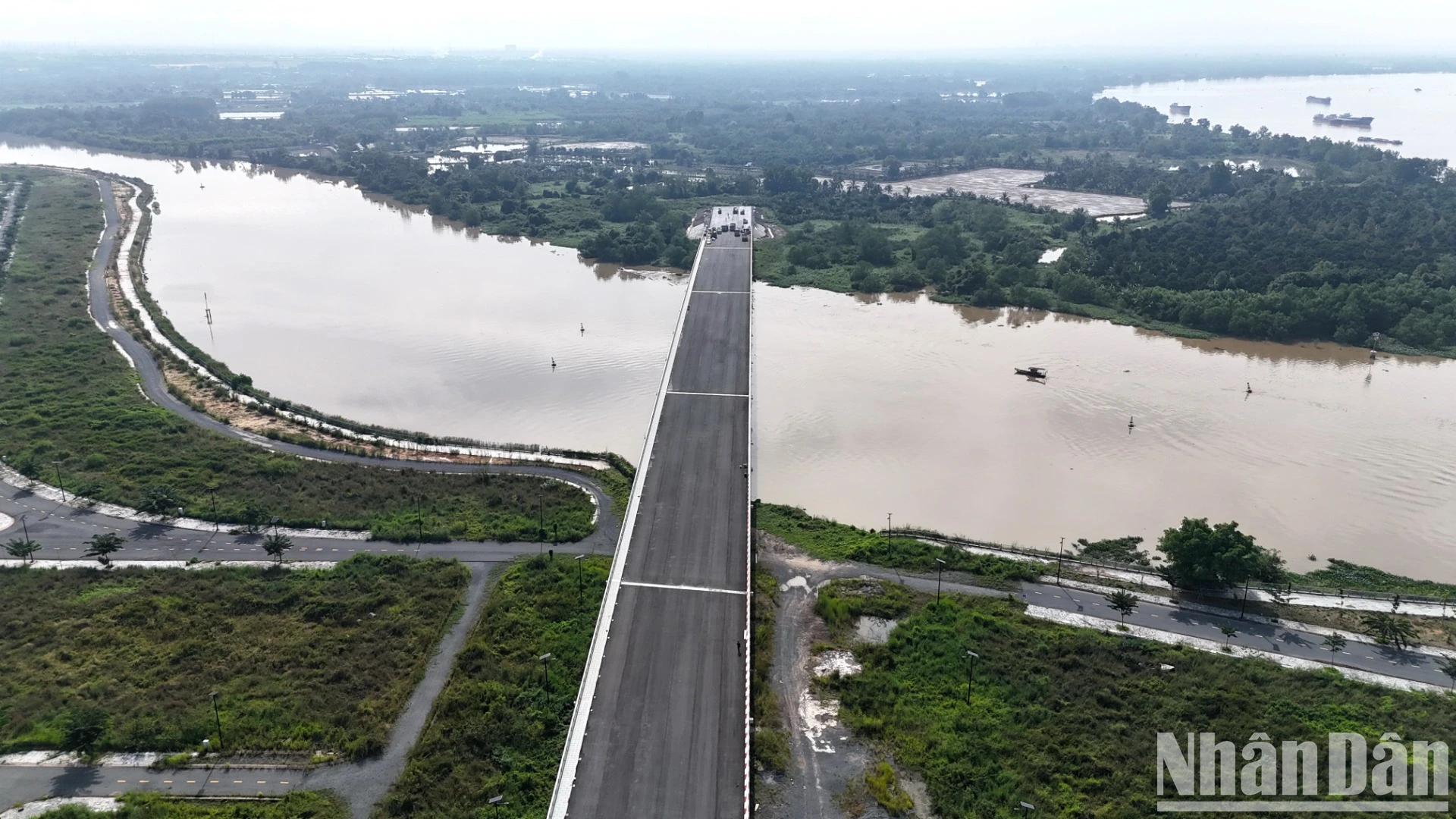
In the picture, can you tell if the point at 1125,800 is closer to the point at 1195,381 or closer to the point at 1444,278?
the point at 1195,381

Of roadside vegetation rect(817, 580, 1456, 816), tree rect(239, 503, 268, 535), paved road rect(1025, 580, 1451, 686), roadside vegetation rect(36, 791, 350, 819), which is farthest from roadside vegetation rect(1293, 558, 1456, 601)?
tree rect(239, 503, 268, 535)

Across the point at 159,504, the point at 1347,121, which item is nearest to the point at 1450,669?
the point at 159,504

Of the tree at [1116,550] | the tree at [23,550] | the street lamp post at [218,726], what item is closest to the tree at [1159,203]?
the tree at [1116,550]

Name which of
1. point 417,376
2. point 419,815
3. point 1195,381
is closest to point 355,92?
point 417,376

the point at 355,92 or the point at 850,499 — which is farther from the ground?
the point at 355,92

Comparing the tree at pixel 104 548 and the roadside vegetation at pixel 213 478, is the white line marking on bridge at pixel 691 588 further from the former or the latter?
the tree at pixel 104 548
